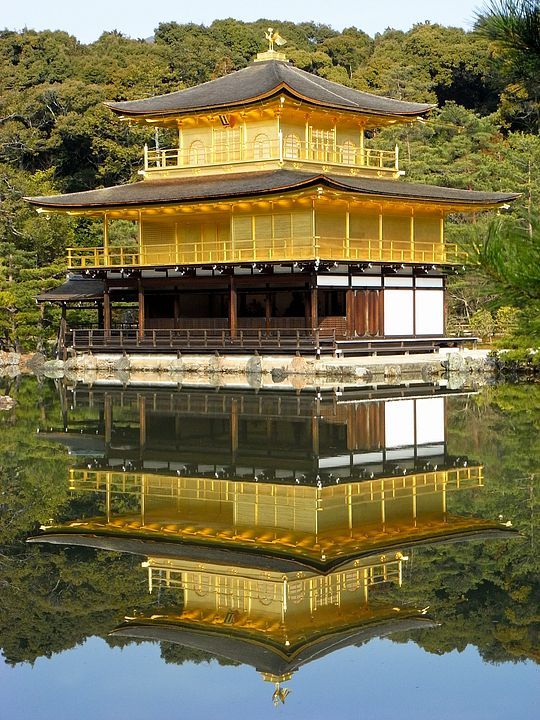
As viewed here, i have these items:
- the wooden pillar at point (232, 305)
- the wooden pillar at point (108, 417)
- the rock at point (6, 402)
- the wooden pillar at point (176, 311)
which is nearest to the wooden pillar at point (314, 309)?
the wooden pillar at point (232, 305)

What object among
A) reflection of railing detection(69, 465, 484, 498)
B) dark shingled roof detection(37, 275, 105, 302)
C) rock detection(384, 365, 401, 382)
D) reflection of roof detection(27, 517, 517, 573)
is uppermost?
dark shingled roof detection(37, 275, 105, 302)

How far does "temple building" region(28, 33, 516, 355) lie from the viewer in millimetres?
36906

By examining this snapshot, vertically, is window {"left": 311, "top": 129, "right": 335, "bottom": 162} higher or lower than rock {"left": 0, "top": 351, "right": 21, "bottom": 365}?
higher

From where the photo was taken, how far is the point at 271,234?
37812 millimetres

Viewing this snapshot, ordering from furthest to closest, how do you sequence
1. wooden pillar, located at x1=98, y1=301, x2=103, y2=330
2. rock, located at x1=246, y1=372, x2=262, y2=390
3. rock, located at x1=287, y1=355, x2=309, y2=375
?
1. wooden pillar, located at x1=98, y1=301, x2=103, y2=330
2. rock, located at x1=287, y1=355, x2=309, y2=375
3. rock, located at x1=246, y1=372, x2=262, y2=390

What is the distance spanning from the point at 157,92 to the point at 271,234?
36.4m

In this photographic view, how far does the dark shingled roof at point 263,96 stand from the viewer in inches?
1565

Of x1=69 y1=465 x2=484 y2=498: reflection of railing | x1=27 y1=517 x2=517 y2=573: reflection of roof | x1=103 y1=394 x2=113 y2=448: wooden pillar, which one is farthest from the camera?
x1=103 y1=394 x2=113 y2=448: wooden pillar

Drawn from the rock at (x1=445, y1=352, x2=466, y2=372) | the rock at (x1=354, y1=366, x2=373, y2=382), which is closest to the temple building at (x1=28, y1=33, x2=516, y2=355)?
the rock at (x1=354, y1=366, x2=373, y2=382)

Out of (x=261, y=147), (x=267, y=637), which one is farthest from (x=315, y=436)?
(x=261, y=147)

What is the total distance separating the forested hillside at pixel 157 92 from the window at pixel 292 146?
7.48m

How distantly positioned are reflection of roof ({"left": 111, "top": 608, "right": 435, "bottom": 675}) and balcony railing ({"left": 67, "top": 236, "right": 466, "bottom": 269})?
26.2m

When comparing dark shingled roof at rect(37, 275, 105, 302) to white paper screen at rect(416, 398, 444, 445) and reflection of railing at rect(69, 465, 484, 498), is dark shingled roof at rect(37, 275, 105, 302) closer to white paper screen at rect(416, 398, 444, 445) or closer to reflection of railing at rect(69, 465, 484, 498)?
white paper screen at rect(416, 398, 444, 445)

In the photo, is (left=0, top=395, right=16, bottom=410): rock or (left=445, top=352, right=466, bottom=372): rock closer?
(left=0, top=395, right=16, bottom=410): rock
